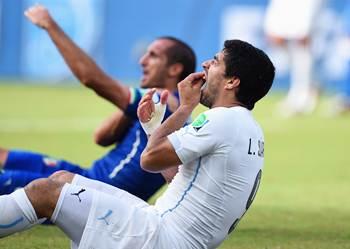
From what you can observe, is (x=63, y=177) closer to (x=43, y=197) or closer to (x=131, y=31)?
(x=43, y=197)

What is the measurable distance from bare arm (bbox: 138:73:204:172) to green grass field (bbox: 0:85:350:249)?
1383mm

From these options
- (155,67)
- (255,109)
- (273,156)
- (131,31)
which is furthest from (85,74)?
(131,31)

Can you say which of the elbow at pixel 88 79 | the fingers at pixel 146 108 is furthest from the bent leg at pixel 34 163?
the fingers at pixel 146 108

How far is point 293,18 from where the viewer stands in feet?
62.5

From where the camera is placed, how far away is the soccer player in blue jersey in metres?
7.93

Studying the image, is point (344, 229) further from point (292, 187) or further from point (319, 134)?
point (319, 134)

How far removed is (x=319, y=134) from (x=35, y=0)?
9.05 meters

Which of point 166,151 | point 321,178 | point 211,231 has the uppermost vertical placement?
point 166,151

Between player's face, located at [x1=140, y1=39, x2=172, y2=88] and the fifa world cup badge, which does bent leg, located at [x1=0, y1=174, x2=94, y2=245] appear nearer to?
the fifa world cup badge

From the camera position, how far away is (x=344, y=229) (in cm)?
777

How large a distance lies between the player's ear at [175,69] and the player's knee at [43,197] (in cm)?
296

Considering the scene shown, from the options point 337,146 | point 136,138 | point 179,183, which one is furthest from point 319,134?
point 179,183

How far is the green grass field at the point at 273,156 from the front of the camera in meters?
7.31

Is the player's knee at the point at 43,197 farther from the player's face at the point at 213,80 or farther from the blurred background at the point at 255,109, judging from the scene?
the blurred background at the point at 255,109
